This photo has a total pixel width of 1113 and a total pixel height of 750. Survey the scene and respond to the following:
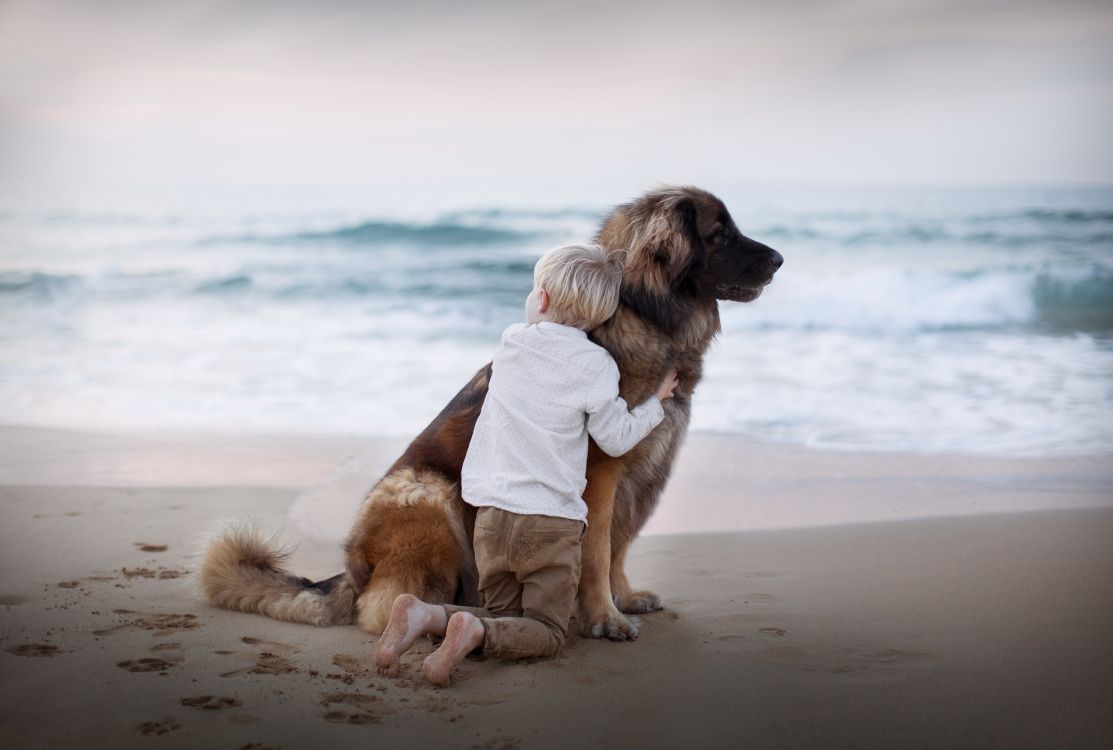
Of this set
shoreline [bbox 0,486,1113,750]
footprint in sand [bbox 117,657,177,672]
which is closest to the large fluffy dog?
shoreline [bbox 0,486,1113,750]

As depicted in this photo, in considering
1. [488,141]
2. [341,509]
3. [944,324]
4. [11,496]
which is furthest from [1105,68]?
[11,496]

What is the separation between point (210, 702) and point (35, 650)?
814mm

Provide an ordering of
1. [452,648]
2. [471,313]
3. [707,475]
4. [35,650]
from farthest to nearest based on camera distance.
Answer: [471,313], [707,475], [35,650], [452,648]

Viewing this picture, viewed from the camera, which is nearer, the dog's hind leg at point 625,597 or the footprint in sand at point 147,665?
Result: the footprint in sand at point 147,665

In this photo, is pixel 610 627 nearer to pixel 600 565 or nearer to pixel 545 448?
pixel 600 565

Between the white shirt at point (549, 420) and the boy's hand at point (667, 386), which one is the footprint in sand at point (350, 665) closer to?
the white shirt at point (549, 420)

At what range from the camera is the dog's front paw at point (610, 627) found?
3389 millimetres

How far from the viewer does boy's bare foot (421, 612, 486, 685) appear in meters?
2.86

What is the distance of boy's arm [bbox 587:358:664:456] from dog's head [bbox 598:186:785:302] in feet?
1.49

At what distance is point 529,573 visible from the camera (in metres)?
3.13

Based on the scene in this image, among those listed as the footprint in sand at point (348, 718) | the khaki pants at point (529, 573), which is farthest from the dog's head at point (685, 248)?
the footprint in sand at point (348, 718)

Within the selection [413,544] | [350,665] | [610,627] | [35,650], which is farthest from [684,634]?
[35,650]

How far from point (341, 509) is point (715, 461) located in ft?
7.90

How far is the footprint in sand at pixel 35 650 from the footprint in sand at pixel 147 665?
276 mm
